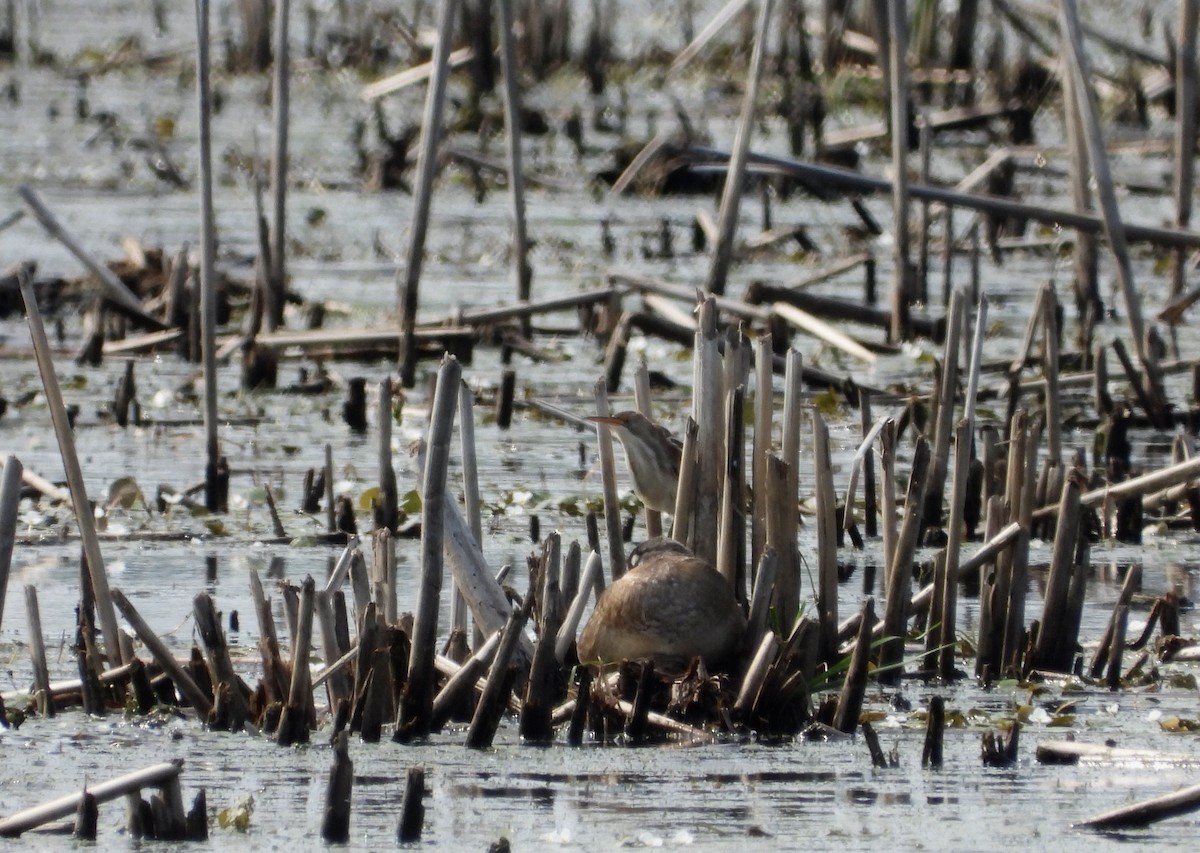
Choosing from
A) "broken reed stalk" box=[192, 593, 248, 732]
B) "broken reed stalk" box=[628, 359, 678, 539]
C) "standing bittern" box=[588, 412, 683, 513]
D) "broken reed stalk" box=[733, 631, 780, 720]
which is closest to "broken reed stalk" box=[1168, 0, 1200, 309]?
"standing bittern" box=[588, 412, 683, 513]

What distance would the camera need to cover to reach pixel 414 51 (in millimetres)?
21172

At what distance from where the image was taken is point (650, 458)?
6.31 meters

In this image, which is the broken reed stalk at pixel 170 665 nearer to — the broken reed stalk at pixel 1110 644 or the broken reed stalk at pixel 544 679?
the broken reed stalk at pixel 544 679

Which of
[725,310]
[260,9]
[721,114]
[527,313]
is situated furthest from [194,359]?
[260,9]

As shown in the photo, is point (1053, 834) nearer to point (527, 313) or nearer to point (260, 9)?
point (527, 313)

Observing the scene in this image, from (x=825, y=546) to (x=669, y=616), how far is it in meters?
0.49

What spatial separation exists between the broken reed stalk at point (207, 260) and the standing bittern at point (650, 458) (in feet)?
6.56

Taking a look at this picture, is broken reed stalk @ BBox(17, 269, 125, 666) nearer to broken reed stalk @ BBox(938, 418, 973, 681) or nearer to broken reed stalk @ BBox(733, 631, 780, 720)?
broken reed stalk @ BBox(733, 631, 780, 720)

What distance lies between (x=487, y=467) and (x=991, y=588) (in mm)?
3513

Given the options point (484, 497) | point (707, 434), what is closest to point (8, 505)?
point (707, 434)

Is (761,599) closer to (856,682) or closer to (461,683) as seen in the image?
(856,682)

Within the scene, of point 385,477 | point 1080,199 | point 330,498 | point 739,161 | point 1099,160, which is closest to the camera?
point 385,477

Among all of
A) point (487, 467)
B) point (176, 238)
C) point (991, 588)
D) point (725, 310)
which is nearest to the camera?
point (991, 588)

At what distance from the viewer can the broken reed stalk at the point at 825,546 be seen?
550cm
